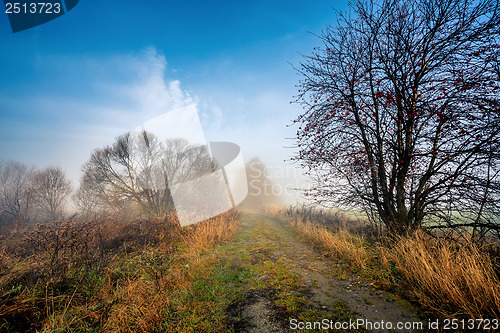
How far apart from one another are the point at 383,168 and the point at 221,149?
17.1 meters

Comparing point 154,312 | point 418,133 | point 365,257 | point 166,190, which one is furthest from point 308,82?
point 166,190

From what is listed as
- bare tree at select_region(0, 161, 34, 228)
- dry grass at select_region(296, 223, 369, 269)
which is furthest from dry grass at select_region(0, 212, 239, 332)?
bare tree at select_region(0, 161, 34, 228)

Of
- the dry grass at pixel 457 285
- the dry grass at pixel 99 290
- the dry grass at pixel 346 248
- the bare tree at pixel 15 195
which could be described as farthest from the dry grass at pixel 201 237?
the bare tree at pixel 15 195

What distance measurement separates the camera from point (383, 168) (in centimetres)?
481

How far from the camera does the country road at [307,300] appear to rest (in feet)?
8.11

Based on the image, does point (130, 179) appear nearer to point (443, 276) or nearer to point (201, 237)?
point (201, 237)

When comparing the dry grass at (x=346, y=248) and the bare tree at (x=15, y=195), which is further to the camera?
the bare tree at (x=15, y=195)

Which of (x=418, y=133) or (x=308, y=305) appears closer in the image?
(x=308, y=305)

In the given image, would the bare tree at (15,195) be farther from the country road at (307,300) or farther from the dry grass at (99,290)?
the country road at (307,300)

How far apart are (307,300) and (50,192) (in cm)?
2360

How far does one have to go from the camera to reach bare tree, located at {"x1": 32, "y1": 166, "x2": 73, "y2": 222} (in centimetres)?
1584

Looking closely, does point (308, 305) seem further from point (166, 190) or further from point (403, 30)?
point (166, 190)

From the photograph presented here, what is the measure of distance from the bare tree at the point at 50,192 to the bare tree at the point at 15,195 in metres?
0.51

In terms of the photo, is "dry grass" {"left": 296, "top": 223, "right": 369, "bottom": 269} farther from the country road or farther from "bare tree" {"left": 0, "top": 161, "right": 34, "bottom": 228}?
"bare tree" {"left": 0, "top": 161, "right": 34, "bottom": 228}
